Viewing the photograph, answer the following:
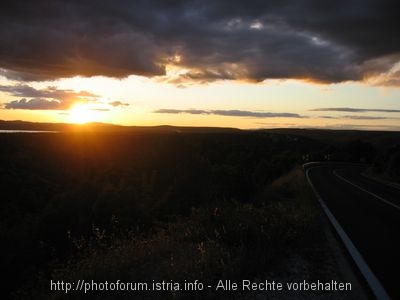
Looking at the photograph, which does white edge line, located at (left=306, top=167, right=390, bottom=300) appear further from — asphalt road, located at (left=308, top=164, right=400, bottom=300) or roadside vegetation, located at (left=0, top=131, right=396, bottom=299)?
roadside vegetation, located at (left=0, top=131, right=396, bottom=299)

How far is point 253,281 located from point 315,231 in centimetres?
354

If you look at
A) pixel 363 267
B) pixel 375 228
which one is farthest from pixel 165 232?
pixel 375 228

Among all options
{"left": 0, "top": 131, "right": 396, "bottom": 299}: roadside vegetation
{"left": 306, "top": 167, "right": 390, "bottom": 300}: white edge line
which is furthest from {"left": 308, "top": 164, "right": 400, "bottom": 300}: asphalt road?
{"left": 0, "top": 131, "right": 396, "bottom": 299}: roadside vegetation

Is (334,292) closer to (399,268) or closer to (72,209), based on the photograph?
(399,268)

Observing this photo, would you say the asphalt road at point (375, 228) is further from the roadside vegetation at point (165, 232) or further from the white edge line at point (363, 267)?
the roadside vegetation at point (165, 232)

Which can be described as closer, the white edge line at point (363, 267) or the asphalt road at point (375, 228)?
the white edge line at point (363, 267)

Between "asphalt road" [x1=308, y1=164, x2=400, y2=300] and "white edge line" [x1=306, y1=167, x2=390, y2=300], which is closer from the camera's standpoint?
"white edge line" [x1=306, y1=167, x2=390, y2=300]

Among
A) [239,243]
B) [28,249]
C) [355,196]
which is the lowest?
[28,249]

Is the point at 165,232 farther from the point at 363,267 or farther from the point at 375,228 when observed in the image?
the point at 375,228

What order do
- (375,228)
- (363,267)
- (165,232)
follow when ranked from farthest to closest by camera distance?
(375,228)
(165,232)
(363,267)

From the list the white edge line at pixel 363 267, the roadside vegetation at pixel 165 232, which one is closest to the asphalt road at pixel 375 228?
the white edge line at pixel 363 267

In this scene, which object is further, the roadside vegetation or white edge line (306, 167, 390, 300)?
the roadside vegetation

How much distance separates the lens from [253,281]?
6051mm

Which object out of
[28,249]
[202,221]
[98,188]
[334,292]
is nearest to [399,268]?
[334,292]
